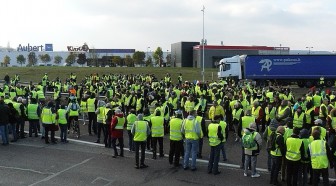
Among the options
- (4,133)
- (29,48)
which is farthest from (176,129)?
(29,48)

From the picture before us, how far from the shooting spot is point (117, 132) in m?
12.5

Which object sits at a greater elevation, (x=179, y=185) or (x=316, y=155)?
(x=316, y=155)

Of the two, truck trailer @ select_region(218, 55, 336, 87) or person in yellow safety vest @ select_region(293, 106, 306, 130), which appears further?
truck trailer @ select_region(218, 55, 336, 87)

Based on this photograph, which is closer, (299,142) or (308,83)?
(299,142)

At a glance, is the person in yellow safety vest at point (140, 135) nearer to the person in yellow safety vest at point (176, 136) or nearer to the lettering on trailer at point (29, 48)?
the person in yellow safety vest at point (176, 136)

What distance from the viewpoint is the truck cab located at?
131 feet

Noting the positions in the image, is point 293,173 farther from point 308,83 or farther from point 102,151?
point 308,83

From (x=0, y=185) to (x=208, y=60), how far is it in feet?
241

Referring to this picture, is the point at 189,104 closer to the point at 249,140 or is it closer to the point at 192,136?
the point at 192,136

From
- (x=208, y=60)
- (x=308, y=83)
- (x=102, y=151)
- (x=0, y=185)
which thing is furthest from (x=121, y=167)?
(x=208, y=60)

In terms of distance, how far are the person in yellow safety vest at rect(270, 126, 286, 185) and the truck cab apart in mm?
30326

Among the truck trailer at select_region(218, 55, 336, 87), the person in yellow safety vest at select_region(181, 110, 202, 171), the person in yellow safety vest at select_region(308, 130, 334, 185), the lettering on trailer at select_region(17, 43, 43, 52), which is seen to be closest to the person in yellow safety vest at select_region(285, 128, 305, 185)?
the person in yellow safety vest at select_region(308, 130, 334, 185)

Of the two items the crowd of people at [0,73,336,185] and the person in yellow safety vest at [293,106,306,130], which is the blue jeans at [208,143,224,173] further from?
the person in yellow safety vest at [293,106,306,130]

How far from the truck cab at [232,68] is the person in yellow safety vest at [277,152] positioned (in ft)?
99.5
